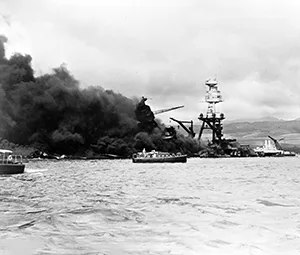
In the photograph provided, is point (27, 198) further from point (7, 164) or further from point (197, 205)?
point (7, 164)

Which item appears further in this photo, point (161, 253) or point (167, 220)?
point (167, 220)

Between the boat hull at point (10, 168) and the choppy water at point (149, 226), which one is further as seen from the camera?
the boat hull at point (10, 168)

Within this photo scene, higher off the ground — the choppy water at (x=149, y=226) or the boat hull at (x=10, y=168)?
the boat hull at (x=10, y=168)

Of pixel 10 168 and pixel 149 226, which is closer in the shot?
pixel 149 226

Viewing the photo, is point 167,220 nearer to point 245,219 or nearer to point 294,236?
point 245,219

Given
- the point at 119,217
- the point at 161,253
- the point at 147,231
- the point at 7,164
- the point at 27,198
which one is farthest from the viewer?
the point at 7,164

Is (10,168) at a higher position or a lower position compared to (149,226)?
higher

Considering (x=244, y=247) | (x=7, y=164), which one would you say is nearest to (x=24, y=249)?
(x=244, y=247)

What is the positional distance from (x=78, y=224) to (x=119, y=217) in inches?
134

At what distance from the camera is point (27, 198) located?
38688mm

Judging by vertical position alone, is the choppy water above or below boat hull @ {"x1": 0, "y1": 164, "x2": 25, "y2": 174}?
below

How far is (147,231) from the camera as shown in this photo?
2223 cm

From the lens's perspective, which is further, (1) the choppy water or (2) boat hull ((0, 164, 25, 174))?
(2) boat hull ((0, 164, 25, 174))

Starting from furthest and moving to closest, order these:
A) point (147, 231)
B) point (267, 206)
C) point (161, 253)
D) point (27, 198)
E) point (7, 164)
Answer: point (7, 164) < point (27, 198) < point (267, 206) < point (147, 231) < point (161, 253)
